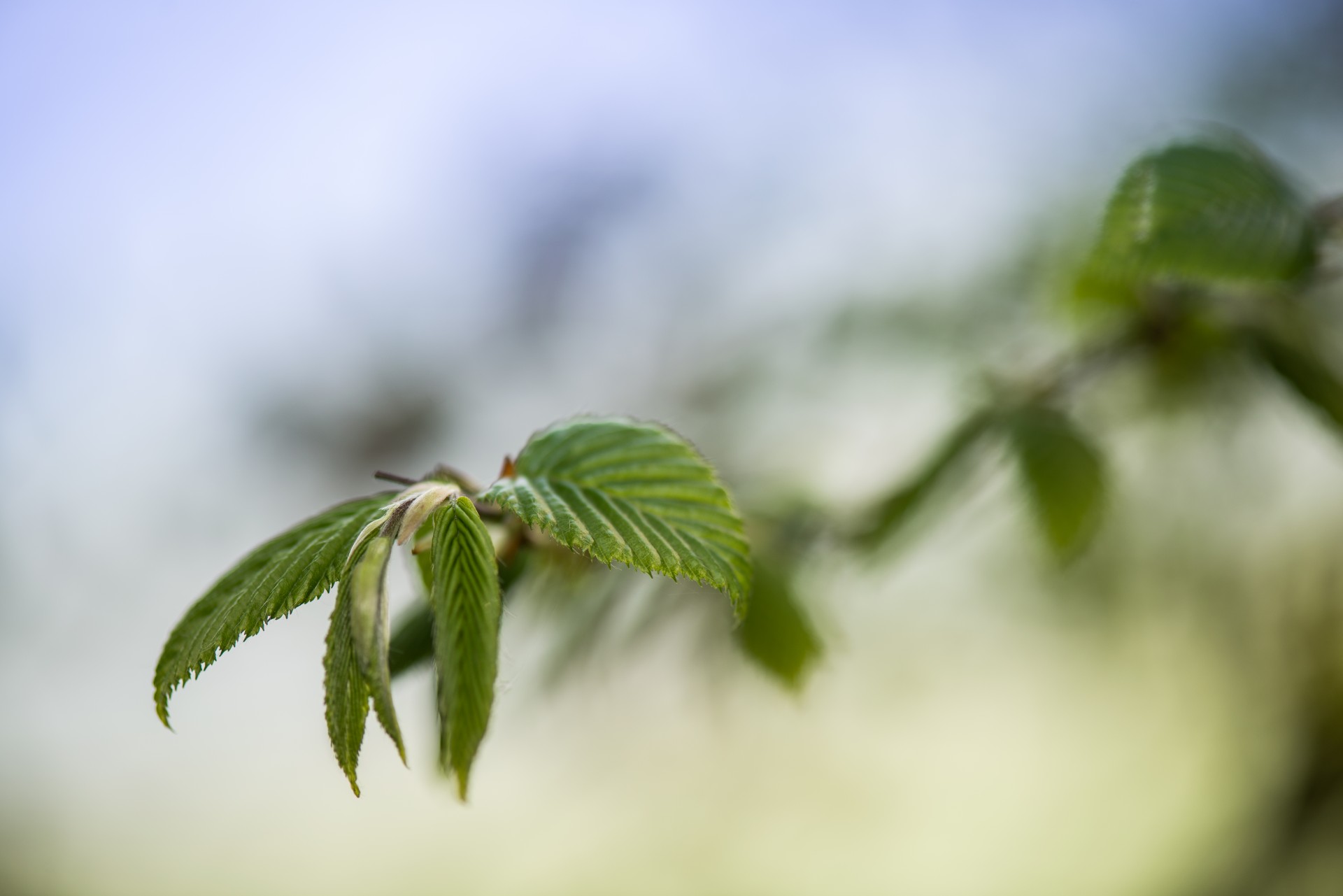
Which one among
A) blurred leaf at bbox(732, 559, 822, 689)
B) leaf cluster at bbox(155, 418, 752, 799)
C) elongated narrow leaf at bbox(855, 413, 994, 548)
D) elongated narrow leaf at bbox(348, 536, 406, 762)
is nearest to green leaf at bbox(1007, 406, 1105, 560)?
elongated narrow leaf at bbox(855, 413, 994, 548)

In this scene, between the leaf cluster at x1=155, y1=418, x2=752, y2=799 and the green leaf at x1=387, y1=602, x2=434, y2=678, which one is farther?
the green leaf at x1=387, y1=602, x2=434, y2=678

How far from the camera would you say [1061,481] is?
486 millimetres

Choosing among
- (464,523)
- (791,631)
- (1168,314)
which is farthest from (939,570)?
(464,523)

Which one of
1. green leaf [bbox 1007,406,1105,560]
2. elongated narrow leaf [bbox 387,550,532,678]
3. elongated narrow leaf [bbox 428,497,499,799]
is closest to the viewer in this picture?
elongated narrow leaf [bbox 428,497,499,799]

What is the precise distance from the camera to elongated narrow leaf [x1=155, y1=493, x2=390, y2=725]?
0.26 meters

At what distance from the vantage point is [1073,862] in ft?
5.06

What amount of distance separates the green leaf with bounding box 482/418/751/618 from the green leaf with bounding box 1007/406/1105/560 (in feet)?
0.84

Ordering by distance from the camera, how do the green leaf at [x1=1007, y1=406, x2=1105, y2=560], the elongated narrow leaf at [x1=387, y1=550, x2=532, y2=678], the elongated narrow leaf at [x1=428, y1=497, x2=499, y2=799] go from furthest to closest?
the green leaf at [x1=1007, y1=406, x2=1105, y2=560] → the elongated narrow leaf at [x1=387, y1=550, x2=532, y2=678] → the elongated narrow leaf at [x1=428, y1=497, x2=499, y2=799]

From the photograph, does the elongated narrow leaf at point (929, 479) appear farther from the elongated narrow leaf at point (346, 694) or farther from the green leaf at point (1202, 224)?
the elongated narrow leaf at point (346, 694)

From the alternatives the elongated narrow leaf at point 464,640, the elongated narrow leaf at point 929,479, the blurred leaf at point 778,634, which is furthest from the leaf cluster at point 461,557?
the elongated narrow leaf at point 929,479

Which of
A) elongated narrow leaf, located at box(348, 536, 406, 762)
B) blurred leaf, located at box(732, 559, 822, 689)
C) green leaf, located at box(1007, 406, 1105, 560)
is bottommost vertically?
blurred leaf, located at box(732, 559, 822, 689)

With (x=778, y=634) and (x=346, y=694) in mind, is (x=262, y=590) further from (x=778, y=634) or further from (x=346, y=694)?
(x=778, y=634)

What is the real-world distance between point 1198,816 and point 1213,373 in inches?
47.2

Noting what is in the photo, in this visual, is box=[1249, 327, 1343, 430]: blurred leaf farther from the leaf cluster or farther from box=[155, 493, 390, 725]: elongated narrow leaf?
box=[155, 493, 390, 725]: elongated narrow leaf
